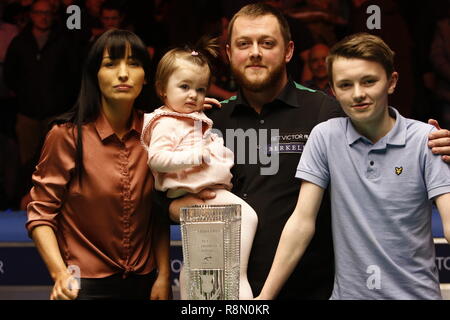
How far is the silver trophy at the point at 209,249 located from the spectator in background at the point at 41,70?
2845 mm

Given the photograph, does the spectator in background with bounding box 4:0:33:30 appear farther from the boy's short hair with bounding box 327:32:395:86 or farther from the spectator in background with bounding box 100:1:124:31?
the boy's short hair with bounding box 327:32:395:86

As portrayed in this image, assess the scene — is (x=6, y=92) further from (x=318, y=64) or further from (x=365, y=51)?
(x=365, y=51)

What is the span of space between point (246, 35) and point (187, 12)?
99.9 inches

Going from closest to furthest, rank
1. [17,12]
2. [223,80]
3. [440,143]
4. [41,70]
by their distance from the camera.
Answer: [440,143]
[223,80]
[41,70]
[17,12]

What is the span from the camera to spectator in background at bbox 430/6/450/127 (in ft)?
16.1

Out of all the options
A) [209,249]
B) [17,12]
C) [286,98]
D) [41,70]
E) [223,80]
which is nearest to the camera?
[209,249]

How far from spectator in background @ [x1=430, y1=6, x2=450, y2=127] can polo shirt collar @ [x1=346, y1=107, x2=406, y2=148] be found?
9.39ft

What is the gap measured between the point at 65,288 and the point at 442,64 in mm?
3462

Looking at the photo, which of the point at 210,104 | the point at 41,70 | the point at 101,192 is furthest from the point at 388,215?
the point at 41,70

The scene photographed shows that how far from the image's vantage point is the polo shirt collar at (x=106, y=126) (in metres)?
2.52

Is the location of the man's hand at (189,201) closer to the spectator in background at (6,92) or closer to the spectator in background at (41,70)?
the spectator in background at (41,70)

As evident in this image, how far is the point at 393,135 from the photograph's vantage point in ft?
7.24

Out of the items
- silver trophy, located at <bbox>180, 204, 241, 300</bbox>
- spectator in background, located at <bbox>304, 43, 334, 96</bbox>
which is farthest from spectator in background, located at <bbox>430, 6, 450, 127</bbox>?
silver trophy, located at <bbox>180, 204, 241, 300</bbox>
